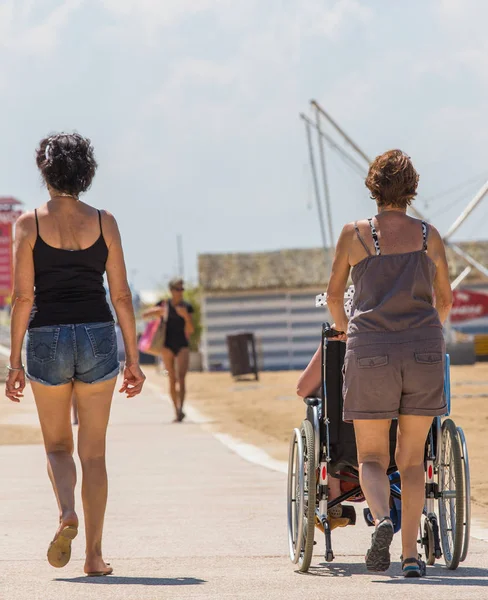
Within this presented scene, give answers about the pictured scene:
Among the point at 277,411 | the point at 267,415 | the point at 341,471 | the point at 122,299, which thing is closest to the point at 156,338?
the point at 267,415

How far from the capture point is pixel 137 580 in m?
6.25

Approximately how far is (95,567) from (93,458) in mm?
461

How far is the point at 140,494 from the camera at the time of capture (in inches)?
395

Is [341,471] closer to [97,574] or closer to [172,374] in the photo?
[97,574]

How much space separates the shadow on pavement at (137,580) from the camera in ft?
20.2

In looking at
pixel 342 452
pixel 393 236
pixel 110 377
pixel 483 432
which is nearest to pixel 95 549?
pixel 110 377

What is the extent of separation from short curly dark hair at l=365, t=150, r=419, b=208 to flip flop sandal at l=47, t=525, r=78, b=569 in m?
1.87

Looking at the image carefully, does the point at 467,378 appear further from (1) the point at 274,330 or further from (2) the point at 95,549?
(2) the point at 95,549

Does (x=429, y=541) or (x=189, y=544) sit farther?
(x=189, y=544)

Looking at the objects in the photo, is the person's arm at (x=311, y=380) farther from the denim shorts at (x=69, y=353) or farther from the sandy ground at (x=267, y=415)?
the sandy ground at (x=267, y=415)

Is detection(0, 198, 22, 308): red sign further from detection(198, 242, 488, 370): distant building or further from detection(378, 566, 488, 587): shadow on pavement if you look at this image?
detection(378, 566, 488, 587): shadow on pavement

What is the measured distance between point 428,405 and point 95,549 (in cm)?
154

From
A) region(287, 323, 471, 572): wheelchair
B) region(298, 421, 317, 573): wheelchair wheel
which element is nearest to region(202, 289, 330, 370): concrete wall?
region(287, 323, 471, 572): wheelchair

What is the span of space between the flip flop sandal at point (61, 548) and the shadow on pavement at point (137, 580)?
19 cm
